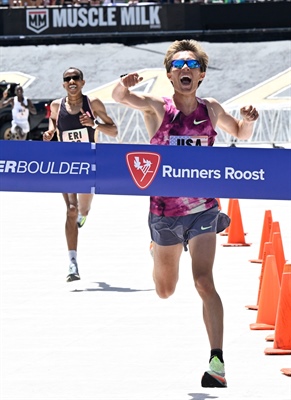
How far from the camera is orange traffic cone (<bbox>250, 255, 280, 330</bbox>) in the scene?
9891 millimetres

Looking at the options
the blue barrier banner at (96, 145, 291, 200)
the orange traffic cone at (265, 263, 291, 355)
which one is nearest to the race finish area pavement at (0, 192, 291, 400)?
the orange traffic cone at (265, 263, 291, 355)

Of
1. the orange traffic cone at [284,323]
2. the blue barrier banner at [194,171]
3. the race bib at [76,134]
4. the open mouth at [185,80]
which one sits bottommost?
the orange traffic cone at [284,323]

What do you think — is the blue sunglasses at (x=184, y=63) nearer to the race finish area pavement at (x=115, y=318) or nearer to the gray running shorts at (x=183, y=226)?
the gray running shorts at (x=183, y=226)

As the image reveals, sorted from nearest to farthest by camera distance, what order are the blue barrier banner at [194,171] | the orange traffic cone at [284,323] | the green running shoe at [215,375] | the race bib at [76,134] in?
the blue barrier banner at [194,171] → the green running shoe at [215,375] → the orange traffic cone at [284,323] → the race bib at [76,134]

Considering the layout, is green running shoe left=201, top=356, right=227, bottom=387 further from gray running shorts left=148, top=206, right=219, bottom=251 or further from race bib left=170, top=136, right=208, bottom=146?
race bib left=170, top=136, right=208, bottom=146

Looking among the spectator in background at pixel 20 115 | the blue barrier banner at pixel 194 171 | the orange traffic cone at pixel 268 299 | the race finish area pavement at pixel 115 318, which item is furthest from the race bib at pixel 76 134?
the spectator in background at pixel 20 115

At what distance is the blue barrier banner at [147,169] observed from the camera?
7.40 meters

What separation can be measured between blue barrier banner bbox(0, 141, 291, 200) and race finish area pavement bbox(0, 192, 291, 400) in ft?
3.93

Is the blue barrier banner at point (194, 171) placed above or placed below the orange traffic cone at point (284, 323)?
above

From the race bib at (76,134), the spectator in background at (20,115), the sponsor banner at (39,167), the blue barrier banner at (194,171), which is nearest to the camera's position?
the blue barrier banner at (194,171)

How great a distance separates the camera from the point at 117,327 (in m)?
10.1

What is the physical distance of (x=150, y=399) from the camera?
299 inches

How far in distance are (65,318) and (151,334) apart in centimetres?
104

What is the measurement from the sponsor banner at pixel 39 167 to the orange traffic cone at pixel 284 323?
2041 millimetres
